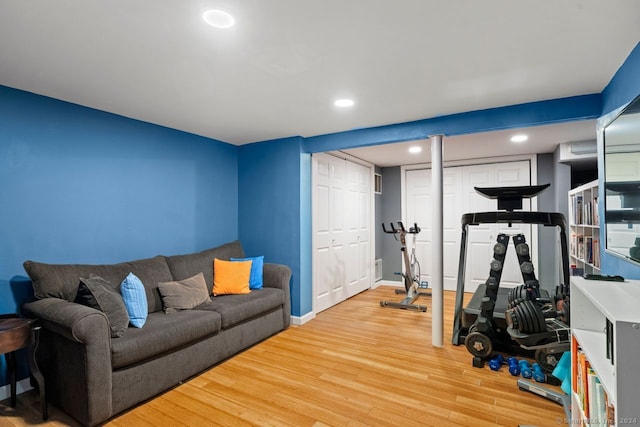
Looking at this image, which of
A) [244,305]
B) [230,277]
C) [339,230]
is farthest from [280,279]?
[339,230]

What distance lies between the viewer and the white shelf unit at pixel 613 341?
1.03m

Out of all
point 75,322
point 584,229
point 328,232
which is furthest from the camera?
point 328,232

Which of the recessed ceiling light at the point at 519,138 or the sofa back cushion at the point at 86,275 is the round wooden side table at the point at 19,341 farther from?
the recessed ceiling light at the point at 519,138

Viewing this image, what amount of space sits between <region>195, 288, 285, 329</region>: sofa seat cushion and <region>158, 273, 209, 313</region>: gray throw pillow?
3.2 inches

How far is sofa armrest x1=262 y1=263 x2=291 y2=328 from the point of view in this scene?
3.80 m

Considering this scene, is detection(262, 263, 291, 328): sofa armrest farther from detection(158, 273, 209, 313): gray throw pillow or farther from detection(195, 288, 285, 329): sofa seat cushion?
detection(158, 273, 209, 313): gray throw pillow

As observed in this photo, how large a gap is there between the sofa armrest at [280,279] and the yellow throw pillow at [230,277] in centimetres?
26

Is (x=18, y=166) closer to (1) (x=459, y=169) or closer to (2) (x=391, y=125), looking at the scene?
(2) (x=391, y=125)

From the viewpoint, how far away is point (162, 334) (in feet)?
7.92

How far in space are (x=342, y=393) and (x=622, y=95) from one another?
288cm

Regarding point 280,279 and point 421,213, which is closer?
point 280,279

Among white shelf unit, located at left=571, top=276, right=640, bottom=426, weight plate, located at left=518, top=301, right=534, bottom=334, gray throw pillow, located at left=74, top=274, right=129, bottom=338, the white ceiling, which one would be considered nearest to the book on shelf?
white shelf unit, located at left=571, top=276, right=640, bottom=426

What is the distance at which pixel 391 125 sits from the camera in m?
3.60

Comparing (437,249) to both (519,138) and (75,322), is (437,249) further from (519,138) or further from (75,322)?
(75,322)
